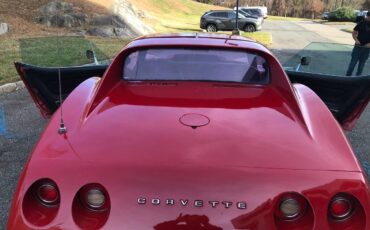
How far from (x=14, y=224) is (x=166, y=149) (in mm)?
788

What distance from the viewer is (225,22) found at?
98.1 ft

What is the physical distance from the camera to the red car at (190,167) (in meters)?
1.92

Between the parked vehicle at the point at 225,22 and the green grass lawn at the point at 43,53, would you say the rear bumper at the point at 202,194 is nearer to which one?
the green grass lawn at the point at 43,53

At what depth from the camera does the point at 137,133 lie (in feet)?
7.48

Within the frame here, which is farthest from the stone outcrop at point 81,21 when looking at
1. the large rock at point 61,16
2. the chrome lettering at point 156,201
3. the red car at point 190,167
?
the chrome lettering at point 156,201

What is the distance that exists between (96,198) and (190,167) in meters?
0.46

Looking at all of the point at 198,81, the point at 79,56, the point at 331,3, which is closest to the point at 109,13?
the point at 79,56

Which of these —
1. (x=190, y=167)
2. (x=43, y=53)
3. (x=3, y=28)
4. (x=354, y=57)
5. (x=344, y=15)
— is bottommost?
(x=344, y=15)

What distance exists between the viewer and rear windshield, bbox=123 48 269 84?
323 centimetres

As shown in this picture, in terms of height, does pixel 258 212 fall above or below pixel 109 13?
above

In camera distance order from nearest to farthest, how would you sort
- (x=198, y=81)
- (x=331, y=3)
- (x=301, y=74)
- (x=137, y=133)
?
(x=137, y=133), (x=198, y=81), (x=301, y=74), (x=331, y=3)

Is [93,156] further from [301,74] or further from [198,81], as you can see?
[301,74]

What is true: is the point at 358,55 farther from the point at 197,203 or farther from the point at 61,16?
the point at 61,16

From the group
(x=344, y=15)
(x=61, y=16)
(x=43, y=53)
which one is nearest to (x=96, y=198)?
(x=43, y=53)
